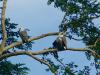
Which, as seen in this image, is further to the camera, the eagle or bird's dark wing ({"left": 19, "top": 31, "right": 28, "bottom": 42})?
bird's dark wing ({"left": 19, "top": 31, "right": 28, "bottom": 42})

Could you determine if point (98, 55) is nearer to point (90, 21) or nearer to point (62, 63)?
point (62, 63)

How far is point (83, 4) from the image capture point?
2747 cm

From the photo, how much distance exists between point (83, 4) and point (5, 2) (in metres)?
3.68

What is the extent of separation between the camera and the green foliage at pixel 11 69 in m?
29.0

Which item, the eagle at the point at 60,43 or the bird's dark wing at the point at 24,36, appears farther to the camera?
the bird's dark wing at the point at 24,36

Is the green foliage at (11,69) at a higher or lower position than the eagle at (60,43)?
Result: lower

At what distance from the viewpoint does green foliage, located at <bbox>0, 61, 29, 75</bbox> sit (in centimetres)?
2902

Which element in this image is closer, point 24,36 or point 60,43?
point 60,43

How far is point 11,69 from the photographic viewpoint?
29.2 metres

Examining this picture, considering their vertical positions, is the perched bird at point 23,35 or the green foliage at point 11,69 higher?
the perched bird at point 23,35

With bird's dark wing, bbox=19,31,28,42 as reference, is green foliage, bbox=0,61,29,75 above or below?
below

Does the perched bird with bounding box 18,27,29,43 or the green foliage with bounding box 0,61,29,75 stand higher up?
the perched bird with bounding box 18,27,29,43

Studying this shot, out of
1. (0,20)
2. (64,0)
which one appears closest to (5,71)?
(0,20)

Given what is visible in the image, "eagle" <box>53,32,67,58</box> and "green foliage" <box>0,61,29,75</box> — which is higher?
"eagle" <box>53,32,67,58</box>
